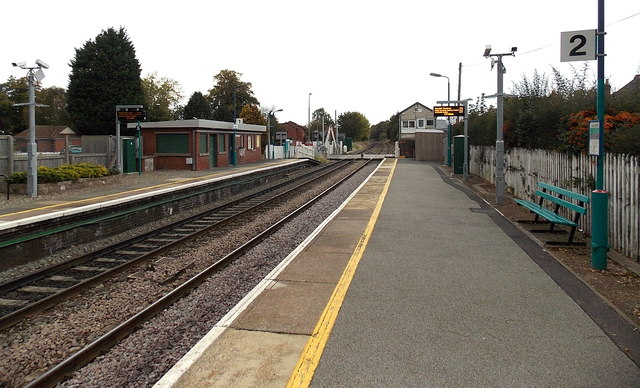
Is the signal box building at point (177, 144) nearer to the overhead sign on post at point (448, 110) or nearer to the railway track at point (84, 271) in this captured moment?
the overhead sign on post at point (448, 110)

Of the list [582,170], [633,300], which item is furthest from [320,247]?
[582,170]

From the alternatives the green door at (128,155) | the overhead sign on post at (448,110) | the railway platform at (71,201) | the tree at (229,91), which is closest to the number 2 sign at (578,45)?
the railway platform at (71,201)

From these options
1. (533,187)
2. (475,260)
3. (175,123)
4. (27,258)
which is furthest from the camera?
(175,123)

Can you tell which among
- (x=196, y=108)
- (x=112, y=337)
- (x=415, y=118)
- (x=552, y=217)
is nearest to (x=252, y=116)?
(x=196, y=108)

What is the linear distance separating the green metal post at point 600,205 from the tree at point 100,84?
129ft

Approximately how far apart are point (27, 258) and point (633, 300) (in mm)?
10413

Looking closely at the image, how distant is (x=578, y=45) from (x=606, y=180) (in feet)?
8.65

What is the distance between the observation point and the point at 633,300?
6.20m

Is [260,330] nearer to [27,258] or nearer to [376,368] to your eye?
[376,368]

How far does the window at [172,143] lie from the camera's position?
95.0 feet

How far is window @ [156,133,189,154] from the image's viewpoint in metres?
29.0

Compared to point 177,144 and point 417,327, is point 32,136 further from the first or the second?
point 417,327

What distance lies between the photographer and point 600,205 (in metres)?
7.49

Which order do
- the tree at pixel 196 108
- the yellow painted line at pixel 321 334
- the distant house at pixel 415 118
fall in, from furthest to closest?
the distant house at pixel 415 118 → the tree at pixel 196 108 → the yellow painted line at pixel 321 334
